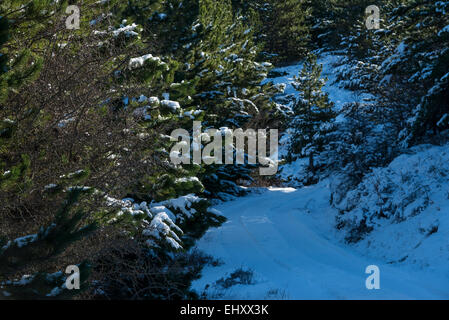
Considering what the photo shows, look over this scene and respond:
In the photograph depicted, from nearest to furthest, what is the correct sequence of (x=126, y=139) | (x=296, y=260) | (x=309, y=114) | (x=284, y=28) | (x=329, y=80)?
(x=126, y=139), (x=296, y=260), (x=309, y=114), (x=329, y=80), (x=284, y=28)

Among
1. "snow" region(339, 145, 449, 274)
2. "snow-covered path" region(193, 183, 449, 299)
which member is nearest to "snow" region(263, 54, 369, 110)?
"snow-covered path" region(193, 183, 449, 299)

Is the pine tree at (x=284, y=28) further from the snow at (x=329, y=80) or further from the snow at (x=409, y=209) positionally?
the snow at (x=409, y=209)

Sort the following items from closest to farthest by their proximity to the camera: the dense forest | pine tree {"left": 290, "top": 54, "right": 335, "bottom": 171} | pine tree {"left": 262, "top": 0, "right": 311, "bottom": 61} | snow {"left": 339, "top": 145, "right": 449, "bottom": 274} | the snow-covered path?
1. the dense forest
2. the snow-covered path
3. snow {"left": 339, "top": 145, "right": 449, "bottom": 274}
4. pine tree {"left": 290, "top": 54, "right": 335, "bottom": 171}
5. pine tree {"left": 262, "top": 0, "right": 311, "bottom": 61}

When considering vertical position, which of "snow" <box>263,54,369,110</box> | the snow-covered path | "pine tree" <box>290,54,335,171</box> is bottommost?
the snow-covered path

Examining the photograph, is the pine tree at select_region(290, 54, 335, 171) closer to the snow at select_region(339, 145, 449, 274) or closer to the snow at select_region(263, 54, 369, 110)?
the snow at select_region(263, 54, 369, 110)

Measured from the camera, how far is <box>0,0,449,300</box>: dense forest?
16.6 feet

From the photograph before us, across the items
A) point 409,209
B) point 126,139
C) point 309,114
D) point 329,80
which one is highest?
point 329,80

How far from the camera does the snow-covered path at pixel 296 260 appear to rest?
6.66 m

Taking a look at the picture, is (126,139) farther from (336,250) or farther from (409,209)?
(409,209)

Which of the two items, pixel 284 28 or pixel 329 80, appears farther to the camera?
pixel 284 28

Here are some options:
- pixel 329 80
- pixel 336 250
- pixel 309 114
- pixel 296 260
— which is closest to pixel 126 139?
pixel 296 260

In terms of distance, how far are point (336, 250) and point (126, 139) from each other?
17.3 feet

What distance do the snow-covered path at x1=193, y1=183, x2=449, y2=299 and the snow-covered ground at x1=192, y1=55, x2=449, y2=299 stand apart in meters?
0.01

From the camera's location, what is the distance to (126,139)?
6719mm
